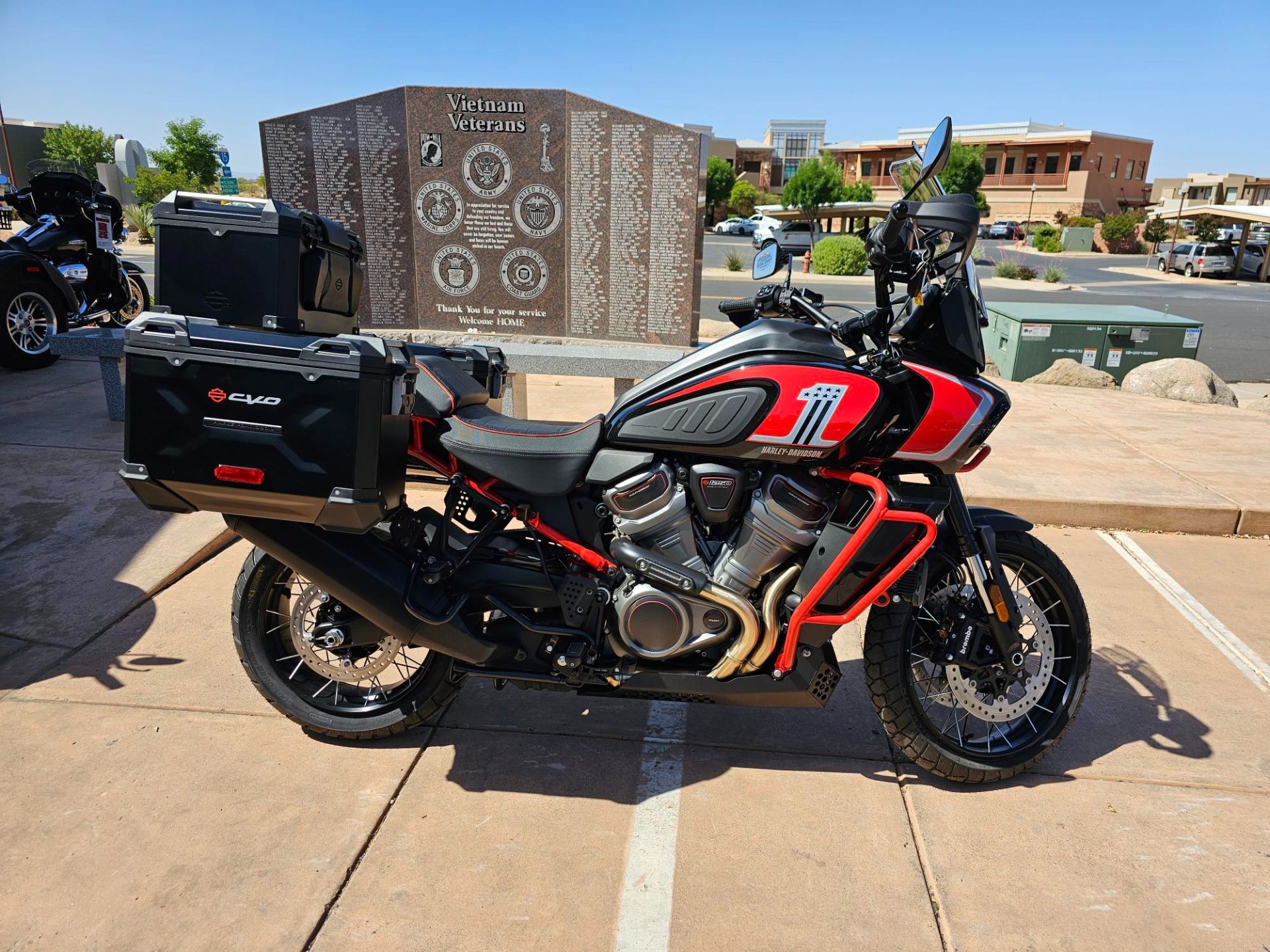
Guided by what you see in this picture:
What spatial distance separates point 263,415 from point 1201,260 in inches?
1526

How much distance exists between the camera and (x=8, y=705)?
3.21 m

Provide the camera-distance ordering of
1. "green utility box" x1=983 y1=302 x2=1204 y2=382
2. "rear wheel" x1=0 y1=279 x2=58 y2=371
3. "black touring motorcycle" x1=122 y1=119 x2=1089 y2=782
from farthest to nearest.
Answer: "green utility box" x1=983 y1=302 x2=1204 y2=382 < "rear wheel" x1=0 y1=279 x2=58 y2=371 < "black touring motorcycle" x1=122 y1=119 x2=1089 y2=782

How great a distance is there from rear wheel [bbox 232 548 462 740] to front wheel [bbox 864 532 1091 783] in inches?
57.5

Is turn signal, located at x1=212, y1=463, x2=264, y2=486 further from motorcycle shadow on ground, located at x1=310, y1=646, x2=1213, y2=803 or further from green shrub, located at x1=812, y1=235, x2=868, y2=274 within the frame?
green shrub, located at x1=812, y1=235, x2=868, y2=274

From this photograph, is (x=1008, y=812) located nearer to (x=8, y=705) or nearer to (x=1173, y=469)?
(x=8, y=705)

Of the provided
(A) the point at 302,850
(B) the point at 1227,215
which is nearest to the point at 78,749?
(A) the point at 302,850

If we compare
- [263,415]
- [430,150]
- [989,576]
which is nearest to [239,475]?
[263,415]

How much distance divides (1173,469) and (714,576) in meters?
4.76

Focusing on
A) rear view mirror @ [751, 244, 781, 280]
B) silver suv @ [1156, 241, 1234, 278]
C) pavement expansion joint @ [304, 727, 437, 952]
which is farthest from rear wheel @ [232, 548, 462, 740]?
silver suv @ [1156, 241, 1234, 278]

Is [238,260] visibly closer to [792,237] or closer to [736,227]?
[792,237]

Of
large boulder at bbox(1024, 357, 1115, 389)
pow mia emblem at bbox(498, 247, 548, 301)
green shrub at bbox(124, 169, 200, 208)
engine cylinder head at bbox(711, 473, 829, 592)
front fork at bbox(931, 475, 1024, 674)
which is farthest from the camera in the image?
green shrub at bbox(124, 169, 200, 208)

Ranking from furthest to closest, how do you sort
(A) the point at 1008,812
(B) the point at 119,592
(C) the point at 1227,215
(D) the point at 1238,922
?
1. (C) the point at 1227,215
2. (B) the point at 119,592
3. (A) the point at 1008,812
4. (D) the point at 1238,922

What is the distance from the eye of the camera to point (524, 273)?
6297 millimetres

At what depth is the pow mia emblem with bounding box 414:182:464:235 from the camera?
6148 mm
